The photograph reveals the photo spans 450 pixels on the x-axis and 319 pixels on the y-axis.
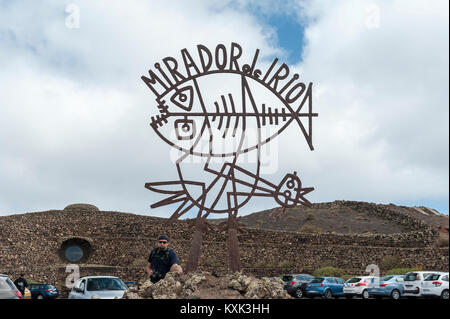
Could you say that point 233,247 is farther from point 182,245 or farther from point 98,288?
point 182,245

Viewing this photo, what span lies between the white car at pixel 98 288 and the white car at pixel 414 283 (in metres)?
12.0

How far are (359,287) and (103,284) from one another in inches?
464

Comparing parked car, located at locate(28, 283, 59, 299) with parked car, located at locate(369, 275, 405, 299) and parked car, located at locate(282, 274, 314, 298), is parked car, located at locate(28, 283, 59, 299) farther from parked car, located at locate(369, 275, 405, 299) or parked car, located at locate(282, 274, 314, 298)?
parked car, located at locate(369, 275, 405, 299)

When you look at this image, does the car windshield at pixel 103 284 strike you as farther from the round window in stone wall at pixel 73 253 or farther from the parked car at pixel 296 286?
the round window in stone wall at pixel 73 253

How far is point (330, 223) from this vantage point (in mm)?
45344

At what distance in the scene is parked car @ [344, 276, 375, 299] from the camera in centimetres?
2056

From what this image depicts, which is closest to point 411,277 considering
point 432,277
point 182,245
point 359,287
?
point 432,277

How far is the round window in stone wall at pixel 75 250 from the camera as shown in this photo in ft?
110

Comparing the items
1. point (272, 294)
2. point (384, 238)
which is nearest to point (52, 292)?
point (272, 294)

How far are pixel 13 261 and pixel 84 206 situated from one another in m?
7.63

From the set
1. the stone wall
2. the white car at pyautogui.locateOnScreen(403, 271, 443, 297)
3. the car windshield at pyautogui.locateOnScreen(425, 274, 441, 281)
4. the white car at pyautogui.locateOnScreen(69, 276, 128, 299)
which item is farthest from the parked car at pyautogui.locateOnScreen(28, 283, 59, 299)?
the car windshield at pyautogui.locateOnScreen(425, 274, 441, 281)

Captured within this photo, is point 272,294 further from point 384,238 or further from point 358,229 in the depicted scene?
point 358,229

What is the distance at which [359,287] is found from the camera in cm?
2066
